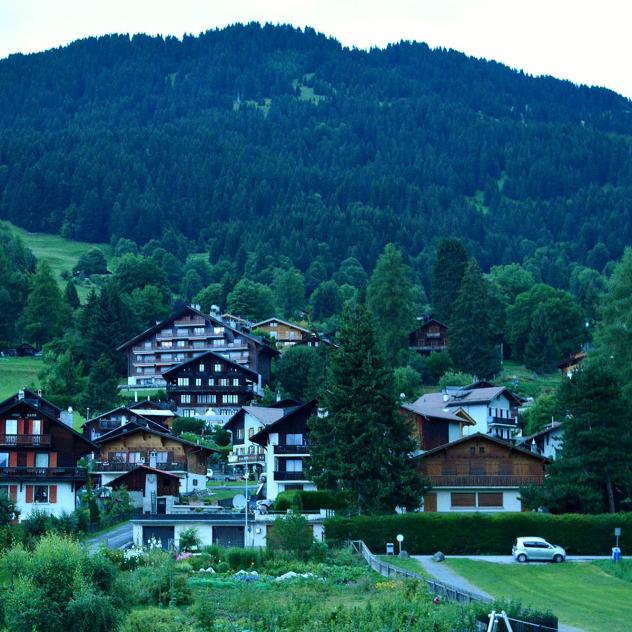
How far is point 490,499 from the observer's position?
3068 inches

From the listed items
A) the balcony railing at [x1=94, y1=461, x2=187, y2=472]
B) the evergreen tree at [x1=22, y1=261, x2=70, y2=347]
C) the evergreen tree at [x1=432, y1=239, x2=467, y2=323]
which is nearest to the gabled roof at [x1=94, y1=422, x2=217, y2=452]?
the balcony railing at [x1=94, y1=461, x2=187, y2=472]

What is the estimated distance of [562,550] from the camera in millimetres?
64125

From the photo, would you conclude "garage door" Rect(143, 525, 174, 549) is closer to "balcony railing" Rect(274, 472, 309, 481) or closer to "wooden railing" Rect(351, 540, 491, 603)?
"wooden railing" Rect(351, 540, 491, 603)

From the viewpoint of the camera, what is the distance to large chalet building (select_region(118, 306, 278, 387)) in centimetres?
15100

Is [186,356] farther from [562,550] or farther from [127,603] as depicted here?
[127,603]

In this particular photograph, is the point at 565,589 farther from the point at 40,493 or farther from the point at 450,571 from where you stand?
the point at 40,493

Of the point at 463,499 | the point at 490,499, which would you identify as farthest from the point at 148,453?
the point at 490,499

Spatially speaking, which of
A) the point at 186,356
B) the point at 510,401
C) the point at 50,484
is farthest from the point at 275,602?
the point at 186,356

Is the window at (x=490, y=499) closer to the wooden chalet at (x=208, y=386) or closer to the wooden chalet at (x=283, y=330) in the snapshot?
the wooden chalet at (x=208, y=386)

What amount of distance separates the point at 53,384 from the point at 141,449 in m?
→ 31.6

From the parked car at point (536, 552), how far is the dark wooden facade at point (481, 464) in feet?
45.0

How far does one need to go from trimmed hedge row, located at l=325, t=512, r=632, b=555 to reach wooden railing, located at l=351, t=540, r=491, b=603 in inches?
42.2

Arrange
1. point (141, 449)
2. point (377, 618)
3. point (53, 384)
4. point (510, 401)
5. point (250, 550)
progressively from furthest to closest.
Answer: point (53, 384) < point (510, 401) < point (141, 449) < point (250, 550) < point (377, 618)

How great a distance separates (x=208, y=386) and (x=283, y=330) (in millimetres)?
36680
